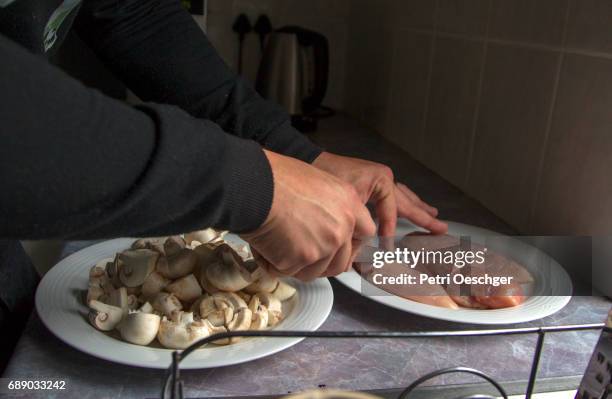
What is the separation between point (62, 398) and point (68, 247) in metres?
0.34

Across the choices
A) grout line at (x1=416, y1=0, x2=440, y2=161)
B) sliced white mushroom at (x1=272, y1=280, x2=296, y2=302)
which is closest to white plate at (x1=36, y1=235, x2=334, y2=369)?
sliced white mushroom at (x1=272, y1=280, x2=296, y2=302)

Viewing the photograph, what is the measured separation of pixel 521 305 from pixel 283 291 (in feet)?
0.84

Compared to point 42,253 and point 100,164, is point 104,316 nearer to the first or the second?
point 100,164

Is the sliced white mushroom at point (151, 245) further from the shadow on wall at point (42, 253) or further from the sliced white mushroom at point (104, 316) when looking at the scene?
the shadow on wall at point (42, 253)

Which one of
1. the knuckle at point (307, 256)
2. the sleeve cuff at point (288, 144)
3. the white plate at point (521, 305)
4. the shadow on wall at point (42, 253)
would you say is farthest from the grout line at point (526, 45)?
the shadow on wall at point (42, 253)

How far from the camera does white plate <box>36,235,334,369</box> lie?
0.50 metres

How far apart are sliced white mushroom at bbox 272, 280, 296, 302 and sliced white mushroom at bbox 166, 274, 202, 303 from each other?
80 mm

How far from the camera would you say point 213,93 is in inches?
33.0

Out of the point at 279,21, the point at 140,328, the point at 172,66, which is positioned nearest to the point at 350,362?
the point at 140,328

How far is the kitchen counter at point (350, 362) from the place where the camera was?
20.2 inches

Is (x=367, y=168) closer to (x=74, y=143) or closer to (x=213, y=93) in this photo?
(x=213, y=93)

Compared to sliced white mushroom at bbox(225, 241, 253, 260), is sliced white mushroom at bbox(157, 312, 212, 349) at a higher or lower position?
higher

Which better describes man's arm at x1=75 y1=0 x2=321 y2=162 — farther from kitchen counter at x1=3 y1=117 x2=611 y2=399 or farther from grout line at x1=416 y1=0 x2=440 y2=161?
grout line at x1=416 y1=0 x2=440 y2=161

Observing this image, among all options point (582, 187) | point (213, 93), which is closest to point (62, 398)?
point (213, 93)
